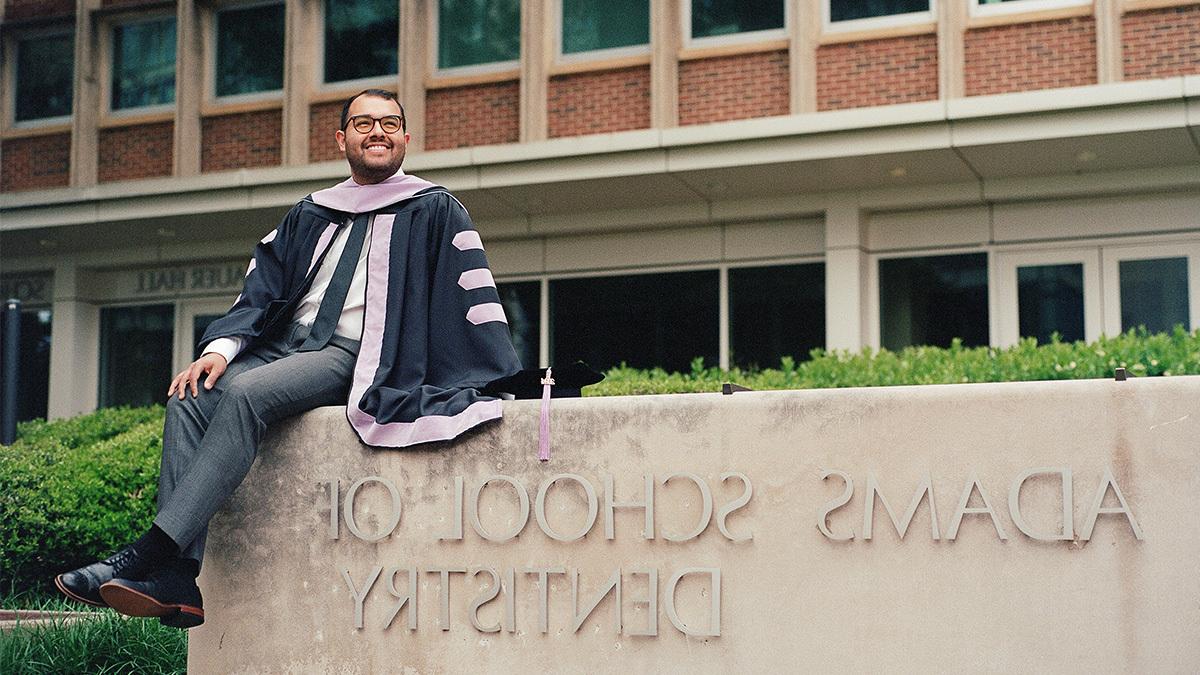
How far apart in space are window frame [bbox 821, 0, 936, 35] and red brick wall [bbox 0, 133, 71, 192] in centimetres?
910

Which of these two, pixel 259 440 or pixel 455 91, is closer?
pixel 259 440

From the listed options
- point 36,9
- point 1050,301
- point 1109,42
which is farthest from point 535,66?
point 36,9

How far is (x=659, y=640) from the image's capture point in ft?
12.9

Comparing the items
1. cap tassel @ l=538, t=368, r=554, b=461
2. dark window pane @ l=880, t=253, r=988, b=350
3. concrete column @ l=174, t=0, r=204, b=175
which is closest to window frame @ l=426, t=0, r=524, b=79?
concrete column @ l=174, t=0, r=204, b=175

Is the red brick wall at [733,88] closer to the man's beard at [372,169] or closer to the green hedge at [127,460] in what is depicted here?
A: the green hedge at [127,460]

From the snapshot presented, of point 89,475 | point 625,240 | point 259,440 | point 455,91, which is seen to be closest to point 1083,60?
point 625,240

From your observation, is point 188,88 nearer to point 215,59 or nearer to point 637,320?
point 215,59

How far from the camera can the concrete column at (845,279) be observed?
42.8 feet

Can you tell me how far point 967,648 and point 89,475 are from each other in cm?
571

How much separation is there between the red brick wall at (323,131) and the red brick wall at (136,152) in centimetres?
189

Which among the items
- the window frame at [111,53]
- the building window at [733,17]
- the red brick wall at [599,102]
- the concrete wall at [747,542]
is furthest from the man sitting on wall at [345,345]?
the window frame at [111,53]

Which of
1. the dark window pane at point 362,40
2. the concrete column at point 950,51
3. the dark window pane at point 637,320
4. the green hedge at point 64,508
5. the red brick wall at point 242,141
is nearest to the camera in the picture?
the green hedge at point 64,508

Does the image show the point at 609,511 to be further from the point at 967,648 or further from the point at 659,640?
the point at 967,648

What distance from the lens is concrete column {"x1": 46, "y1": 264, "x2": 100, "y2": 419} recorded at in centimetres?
1662
